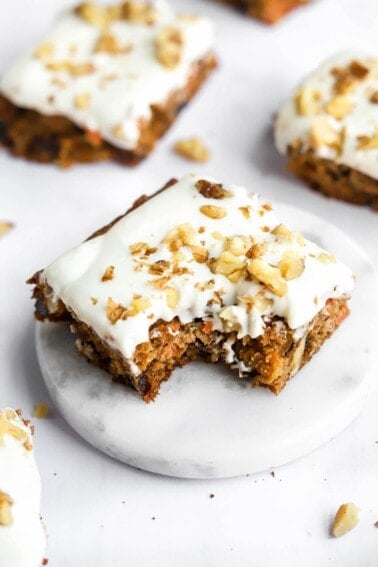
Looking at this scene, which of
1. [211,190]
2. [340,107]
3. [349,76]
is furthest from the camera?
[349,76]

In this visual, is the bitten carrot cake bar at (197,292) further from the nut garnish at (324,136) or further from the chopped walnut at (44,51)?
the chopped walnut at (44,51)

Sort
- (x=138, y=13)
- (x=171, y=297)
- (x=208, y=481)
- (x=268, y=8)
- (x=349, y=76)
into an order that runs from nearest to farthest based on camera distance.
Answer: (x=171, y=297)
(x=208, y=481)
(x=349, y=76)
(x=138, y=13)
(x=268, y=8)

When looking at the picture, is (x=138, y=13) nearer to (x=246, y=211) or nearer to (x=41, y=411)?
(x=246, y=211)

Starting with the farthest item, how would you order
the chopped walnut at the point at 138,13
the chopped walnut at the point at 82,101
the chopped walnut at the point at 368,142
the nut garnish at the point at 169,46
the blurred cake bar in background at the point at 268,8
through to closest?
the blurred cake bar in background at the point at 268,8 < the chopped walnut at the point at 138,13 < the nut garnish at the point at 169,46 < the chopped walnut at the point at 82,101 < the chopped walnut at the point at 368,142

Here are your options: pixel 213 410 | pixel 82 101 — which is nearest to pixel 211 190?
pixel 213 410

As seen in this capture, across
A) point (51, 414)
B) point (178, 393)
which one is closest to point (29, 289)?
point (51, 414)

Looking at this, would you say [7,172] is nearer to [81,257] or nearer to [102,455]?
[81,257]

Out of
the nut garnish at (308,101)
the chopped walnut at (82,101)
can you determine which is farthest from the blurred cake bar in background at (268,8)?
the chopped walnut at (82,101)
